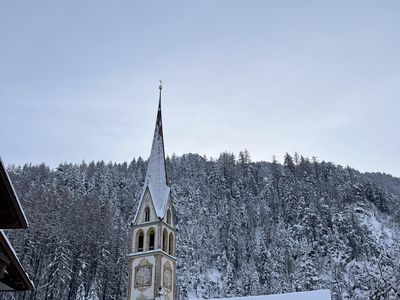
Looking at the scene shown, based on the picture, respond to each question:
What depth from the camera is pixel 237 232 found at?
99.1m

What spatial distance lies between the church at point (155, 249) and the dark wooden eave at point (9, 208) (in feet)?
75.7

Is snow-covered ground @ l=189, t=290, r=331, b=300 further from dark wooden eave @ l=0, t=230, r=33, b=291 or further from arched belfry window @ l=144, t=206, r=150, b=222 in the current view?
dark wooden eave @ l=0, t=230, r=33, b=291

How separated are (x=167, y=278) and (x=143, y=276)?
6.08 ft

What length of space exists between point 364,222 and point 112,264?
60.9m

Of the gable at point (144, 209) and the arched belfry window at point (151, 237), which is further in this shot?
the gable at point (144, 209)

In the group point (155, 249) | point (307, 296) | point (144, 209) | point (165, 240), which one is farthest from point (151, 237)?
point (307, 296)

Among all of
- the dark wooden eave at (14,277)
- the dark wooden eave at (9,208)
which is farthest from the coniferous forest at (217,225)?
the dark wooden eave at (9,208)

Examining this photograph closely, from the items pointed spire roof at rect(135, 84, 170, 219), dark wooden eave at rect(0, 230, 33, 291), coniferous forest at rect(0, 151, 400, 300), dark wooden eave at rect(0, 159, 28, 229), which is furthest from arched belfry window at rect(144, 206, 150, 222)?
dark wooden eave at rect(0, 159, 28, 229)

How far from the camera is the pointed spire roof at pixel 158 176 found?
35.7 meters

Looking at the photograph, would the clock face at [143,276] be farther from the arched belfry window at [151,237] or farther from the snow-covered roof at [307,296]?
the snow-covered roof at [307,296]

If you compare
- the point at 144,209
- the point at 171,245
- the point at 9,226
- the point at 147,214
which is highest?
the point at 144,209

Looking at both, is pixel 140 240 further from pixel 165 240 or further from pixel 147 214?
pixel 147 214

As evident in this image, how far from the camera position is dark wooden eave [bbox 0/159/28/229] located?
28.1ft

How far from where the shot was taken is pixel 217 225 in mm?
102125
